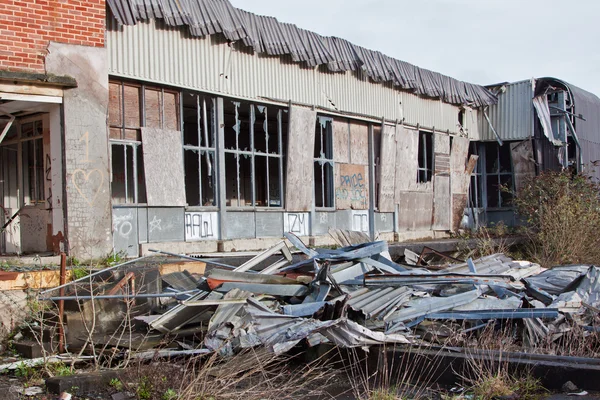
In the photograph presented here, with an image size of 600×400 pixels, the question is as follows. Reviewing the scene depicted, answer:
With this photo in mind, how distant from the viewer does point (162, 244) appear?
1119cm

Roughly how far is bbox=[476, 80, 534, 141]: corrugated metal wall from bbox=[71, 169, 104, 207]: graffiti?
42.4 feet

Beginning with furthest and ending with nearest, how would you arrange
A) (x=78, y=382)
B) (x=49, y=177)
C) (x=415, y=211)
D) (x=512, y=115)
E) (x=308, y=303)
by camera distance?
(x=512, y=115), (x=415, y=211), (x=49, y=177), (x=308, y=303), (x=78, y=382)

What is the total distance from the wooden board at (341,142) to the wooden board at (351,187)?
0.19 meters

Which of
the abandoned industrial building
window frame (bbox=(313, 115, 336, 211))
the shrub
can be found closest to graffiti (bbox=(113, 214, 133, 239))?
the abandoned industrial building

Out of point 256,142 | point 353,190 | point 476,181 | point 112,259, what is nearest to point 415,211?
point 353,190

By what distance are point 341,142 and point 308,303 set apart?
27.9 ft

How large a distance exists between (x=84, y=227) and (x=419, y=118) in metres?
10.7

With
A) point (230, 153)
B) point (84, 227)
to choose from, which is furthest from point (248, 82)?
point (84, 227)

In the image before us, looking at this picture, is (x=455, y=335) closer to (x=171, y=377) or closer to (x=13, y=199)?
(x=171, y=377)

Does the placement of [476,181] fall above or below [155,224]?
above

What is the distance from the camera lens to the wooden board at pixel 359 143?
15648 mm

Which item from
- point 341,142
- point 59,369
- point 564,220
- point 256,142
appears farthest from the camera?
point 341,142

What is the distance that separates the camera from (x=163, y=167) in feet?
37.0

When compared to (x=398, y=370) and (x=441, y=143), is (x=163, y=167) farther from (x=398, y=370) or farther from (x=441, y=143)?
(x=441, y=143)
